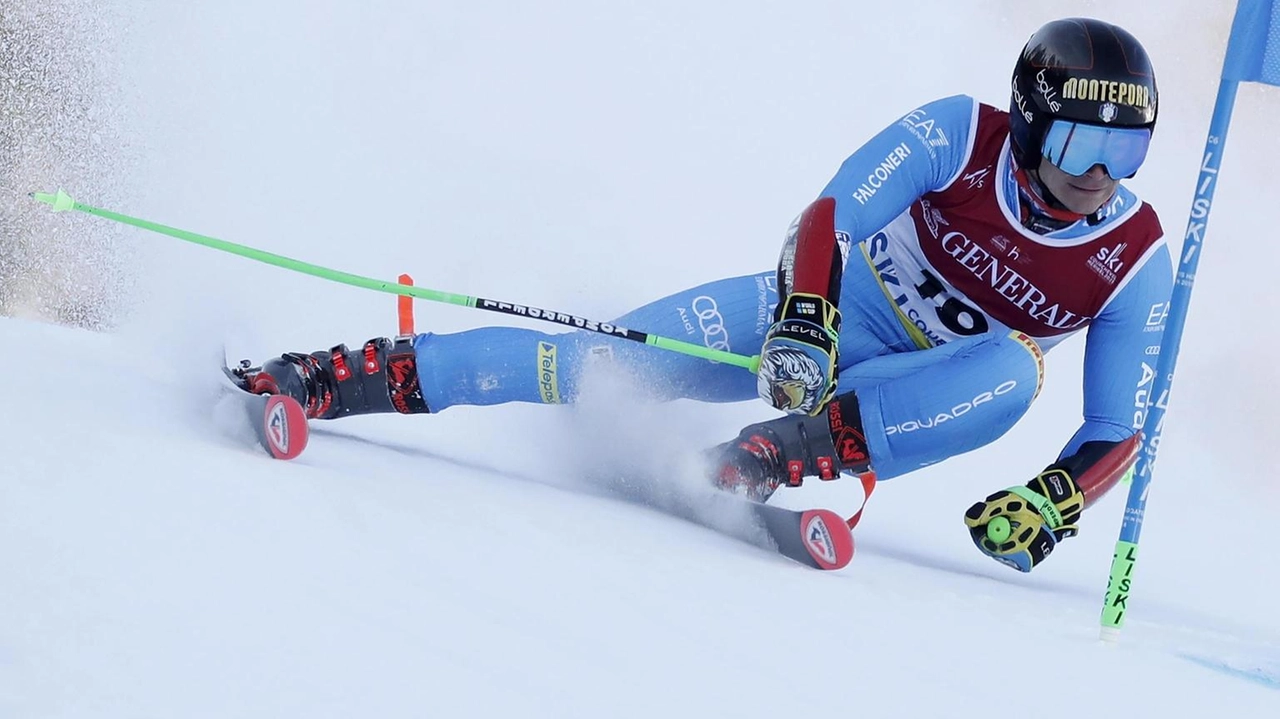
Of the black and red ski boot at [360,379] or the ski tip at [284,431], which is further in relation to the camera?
the black and red ski boot at [360,379]

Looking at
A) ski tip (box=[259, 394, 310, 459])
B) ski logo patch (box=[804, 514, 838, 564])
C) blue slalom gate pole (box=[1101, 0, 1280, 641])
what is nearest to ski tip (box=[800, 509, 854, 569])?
ski logo patch (box=[804, 514, 838, 564])

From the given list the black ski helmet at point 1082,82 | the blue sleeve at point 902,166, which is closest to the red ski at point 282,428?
the blue sleeve at point 902,166

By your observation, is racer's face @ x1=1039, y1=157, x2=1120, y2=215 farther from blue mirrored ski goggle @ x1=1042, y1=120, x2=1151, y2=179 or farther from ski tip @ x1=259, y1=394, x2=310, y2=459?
ski tip @ x1=259, y1=394, x2=310, y2=459

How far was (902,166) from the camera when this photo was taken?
2.65 metres

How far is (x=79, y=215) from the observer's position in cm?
605

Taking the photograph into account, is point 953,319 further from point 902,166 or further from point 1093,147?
point 1093,147

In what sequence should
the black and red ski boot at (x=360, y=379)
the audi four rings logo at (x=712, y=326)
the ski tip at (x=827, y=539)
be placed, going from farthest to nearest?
the audi four rings logo at (x=712, y=326) → the black and red ski boot at (x=360, y=379) → the ski tip at (x=827, y=539)

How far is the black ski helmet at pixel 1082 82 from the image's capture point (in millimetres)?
2438

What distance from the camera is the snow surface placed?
144 centimetres

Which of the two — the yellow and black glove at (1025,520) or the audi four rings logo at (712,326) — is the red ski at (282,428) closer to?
the audi four rings logo at (712,326)

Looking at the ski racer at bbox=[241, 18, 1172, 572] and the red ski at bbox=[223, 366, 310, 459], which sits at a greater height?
the ski racer at bbox=[241, 18, 1172, 572]

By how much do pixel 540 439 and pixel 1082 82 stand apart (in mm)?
1444

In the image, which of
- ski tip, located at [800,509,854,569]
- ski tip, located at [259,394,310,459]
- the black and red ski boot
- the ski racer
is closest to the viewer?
ski tip, located at [259,394,310,459]

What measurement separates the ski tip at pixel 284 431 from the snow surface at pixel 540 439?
0.06m
